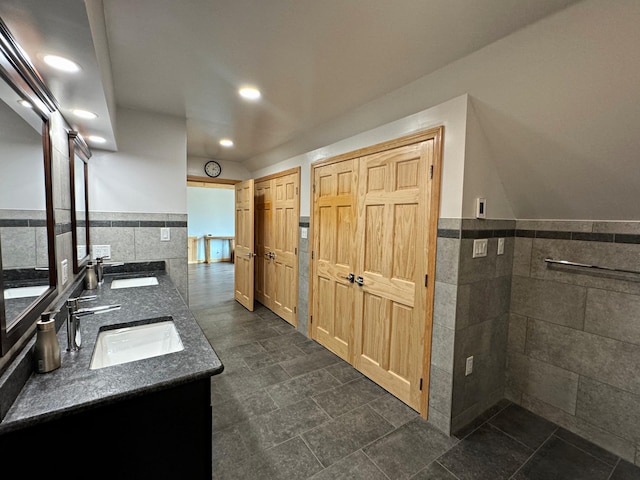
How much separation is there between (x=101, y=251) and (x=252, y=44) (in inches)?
84.7

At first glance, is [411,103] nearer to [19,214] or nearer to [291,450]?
[19,214]

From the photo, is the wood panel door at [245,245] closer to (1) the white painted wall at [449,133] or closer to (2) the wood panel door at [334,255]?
(2) the wood panel door at [334,255]

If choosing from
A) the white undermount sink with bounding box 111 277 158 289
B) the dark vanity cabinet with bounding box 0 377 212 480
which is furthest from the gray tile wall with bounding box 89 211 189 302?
the dark vanity cabinet with bounding box 0 377 212 480

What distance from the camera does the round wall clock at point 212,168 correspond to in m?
4.45

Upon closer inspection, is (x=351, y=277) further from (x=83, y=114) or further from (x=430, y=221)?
(x=83, y=114)

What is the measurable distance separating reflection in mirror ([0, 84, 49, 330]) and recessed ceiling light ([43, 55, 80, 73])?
0.19m

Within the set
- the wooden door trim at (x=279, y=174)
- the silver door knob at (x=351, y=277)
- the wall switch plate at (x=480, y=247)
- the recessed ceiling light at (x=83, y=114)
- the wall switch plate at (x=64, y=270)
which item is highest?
the wooden door trim at (x=279, y=174)

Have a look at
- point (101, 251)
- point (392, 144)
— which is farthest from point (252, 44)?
point (101, 251)

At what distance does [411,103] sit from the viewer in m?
2.04

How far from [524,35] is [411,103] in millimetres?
748

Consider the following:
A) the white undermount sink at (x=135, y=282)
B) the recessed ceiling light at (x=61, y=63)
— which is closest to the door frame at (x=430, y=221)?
the recessed ceiling light at (x=61, y=63)

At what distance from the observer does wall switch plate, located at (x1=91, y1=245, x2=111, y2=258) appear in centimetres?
249

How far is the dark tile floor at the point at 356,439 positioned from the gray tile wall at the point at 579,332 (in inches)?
5.8

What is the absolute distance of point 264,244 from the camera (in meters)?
4.45
